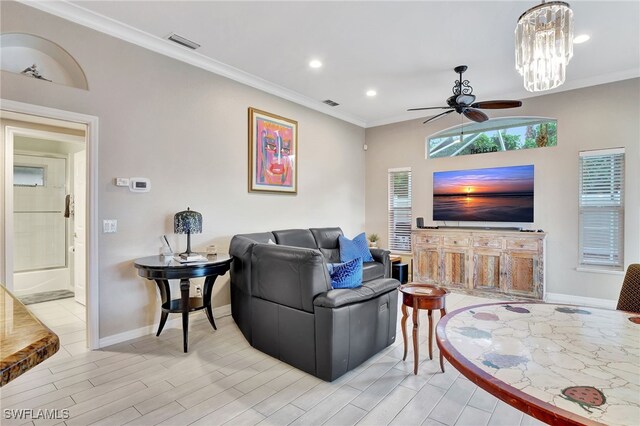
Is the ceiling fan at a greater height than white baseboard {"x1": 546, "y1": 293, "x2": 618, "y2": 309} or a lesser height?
greater

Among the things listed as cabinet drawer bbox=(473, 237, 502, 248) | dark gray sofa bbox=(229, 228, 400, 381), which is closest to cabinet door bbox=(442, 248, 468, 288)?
cabinet drawer bbox=(473, 237, 502, 248)

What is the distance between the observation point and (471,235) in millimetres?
5016

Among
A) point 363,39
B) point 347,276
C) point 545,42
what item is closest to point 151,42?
point 363,39

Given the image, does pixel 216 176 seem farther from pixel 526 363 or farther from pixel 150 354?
pixel 526 363

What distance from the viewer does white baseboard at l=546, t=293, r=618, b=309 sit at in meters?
4.31

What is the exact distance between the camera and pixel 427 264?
5453 millimetres

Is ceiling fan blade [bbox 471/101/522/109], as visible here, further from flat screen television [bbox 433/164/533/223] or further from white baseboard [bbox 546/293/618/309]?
white baseboard [bbox 546/293/618/309]

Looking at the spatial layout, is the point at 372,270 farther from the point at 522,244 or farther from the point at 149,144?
the point at 149,144

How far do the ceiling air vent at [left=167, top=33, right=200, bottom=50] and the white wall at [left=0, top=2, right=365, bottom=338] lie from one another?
24 centimetres

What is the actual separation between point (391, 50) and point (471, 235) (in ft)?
9.96

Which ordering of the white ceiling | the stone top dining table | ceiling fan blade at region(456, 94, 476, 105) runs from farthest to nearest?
ceiling fan blade at region(456, 94, 476, 105)
the white ceiling
the stone top dining table

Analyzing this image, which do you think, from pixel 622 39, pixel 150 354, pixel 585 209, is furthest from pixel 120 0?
pixel 585 209

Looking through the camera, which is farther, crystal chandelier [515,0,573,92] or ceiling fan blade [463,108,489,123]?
ceiling fan blade [463,108,489,123]

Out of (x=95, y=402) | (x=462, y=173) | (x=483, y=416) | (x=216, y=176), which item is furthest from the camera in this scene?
(x=462, y=173)
